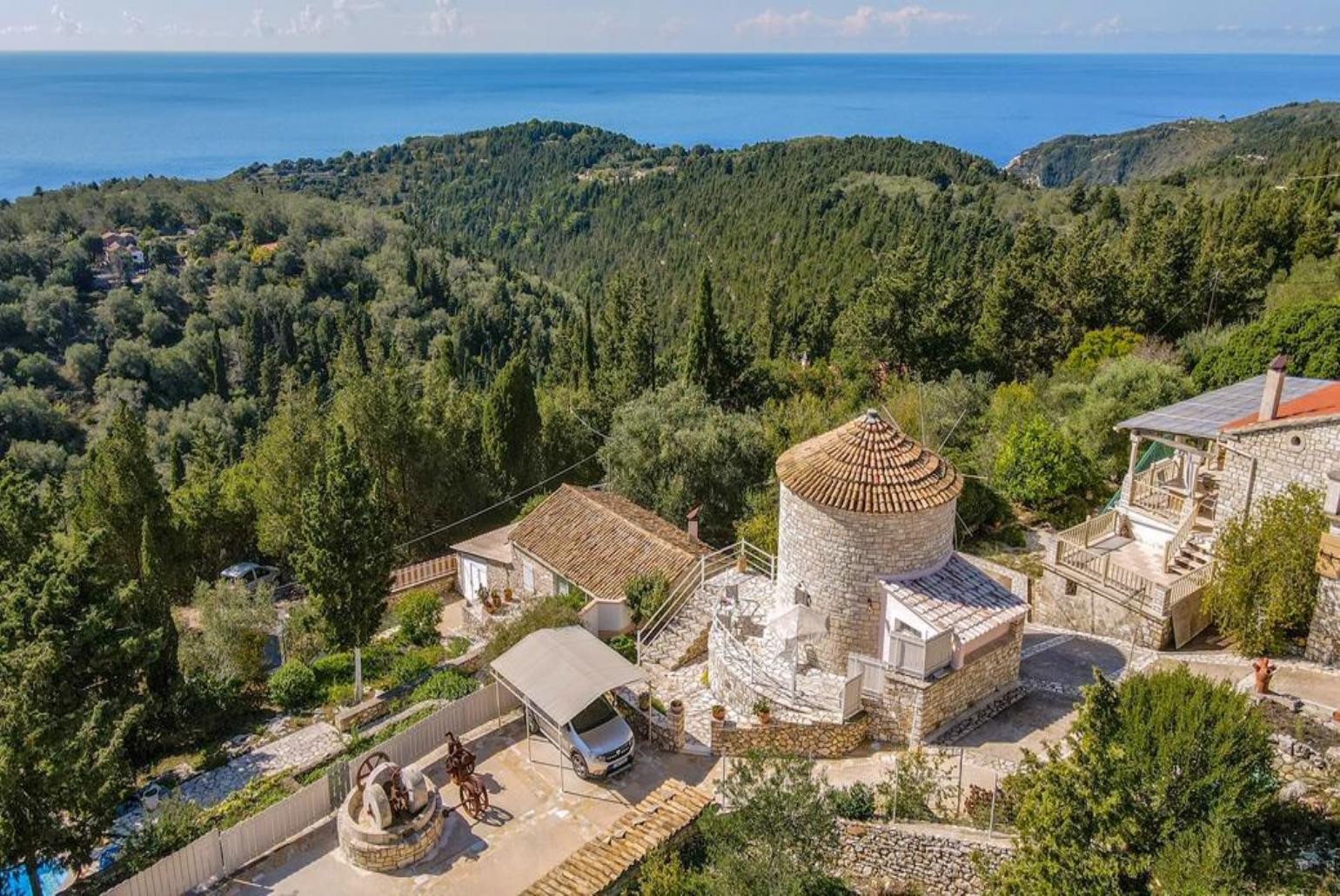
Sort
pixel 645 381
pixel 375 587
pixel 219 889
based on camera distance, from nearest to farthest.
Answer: pixel 219 889 < pixel 375 587 < pixel 645 381

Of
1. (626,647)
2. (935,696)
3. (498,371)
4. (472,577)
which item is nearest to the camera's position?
(935,696)

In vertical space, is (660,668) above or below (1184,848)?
below

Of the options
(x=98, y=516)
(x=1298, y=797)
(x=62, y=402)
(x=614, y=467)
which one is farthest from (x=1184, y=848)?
(x=62, y=402)

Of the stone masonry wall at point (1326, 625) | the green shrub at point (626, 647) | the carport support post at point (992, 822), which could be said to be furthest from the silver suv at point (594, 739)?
the stone masonry wall at point (1326, 625)

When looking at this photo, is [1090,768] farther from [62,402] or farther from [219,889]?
[62,402]

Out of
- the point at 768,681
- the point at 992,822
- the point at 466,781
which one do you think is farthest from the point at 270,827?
the point at 992,822

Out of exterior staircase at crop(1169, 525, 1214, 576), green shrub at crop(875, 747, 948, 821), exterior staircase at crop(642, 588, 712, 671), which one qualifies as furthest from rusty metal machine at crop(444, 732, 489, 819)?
exterior staircase at crop(1169, 525, 1214, 576)

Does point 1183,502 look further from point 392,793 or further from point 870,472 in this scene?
point 392,793
